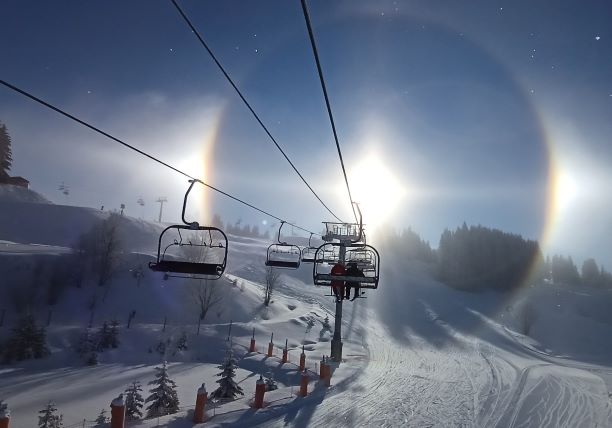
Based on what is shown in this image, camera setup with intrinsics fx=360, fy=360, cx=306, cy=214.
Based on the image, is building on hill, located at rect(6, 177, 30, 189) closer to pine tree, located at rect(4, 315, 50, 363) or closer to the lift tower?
pine tree, located at rect(4, 315, 50, 363)

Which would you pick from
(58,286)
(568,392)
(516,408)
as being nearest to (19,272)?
(58,286)

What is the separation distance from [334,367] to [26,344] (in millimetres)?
18940

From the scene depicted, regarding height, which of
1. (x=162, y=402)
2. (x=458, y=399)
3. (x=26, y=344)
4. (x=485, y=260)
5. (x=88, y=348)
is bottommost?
(x=88, y=348)

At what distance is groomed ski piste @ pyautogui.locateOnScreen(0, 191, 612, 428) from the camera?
527 inches

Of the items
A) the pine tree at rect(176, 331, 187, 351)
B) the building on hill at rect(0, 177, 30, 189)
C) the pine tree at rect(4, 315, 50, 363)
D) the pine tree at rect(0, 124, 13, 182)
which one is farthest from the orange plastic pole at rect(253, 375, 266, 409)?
the building on hill at rect(0, 177, 30, 189)

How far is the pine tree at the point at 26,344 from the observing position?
859 inches

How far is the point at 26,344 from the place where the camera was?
22.2 meters

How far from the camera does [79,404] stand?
15.4 meters

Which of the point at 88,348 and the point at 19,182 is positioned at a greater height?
the point at 19,182

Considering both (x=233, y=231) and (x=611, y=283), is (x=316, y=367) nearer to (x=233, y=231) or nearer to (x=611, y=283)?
(x=611, y=283)

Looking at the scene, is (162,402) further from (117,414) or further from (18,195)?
(18,195)

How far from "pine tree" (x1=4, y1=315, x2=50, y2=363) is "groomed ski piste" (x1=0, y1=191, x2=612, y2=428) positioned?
42.8 inches

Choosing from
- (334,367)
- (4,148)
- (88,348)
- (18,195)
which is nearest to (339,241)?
(334,367)

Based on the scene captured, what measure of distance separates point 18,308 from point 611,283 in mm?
147370
